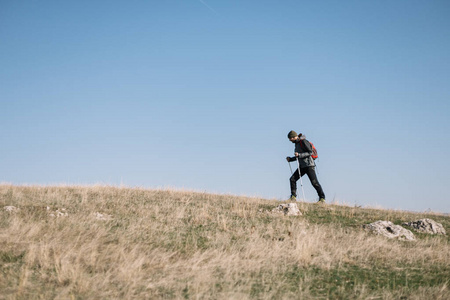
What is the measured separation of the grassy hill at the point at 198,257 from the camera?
5.04 metres

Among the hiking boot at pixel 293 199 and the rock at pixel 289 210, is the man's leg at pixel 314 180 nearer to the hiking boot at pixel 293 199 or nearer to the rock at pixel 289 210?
the hiking boot at pixel 293 199

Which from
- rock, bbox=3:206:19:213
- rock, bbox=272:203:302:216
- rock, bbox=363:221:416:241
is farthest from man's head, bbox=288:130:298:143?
rock, bbox=3:206:19:213

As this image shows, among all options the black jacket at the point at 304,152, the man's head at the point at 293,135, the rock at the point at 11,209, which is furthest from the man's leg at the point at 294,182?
the rock at the point at 11,209

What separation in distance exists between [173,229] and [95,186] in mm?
8208

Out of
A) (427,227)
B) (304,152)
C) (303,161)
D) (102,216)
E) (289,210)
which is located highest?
Result: (304,152)

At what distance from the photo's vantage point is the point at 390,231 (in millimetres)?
9500

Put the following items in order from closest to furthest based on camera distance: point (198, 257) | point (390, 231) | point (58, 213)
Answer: point (198, 257) < point (58, 213) < point (390, 231)

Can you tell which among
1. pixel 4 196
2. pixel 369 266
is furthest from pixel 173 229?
pixel 4 196

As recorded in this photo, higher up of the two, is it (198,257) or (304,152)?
(304,152)

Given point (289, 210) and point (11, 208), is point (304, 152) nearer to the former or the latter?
point (289, 210)

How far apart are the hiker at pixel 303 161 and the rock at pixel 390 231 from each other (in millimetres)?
3927

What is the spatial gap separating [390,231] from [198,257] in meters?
6.18

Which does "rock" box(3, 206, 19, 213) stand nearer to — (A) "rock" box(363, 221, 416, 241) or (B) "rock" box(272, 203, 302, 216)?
(B) "rock" box(272, 203, 302, 216)

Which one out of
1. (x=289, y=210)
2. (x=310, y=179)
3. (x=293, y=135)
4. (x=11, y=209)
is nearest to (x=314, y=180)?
(x=310, y=179)
